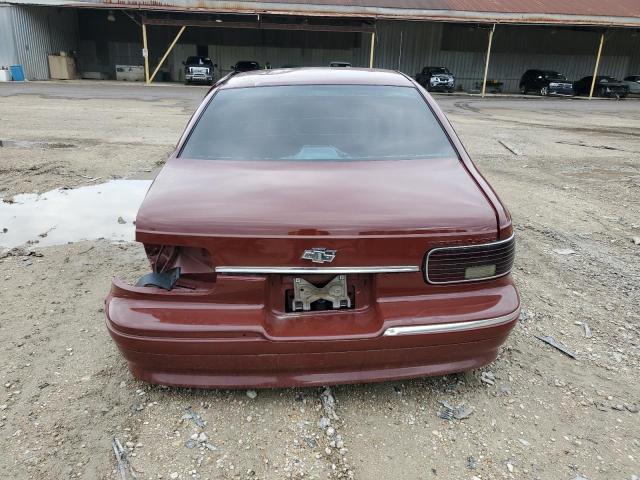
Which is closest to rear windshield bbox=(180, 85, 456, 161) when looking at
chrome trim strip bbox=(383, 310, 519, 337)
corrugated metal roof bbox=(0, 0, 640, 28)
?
chrome trim strip bbox=(383, 310, 519, 337)

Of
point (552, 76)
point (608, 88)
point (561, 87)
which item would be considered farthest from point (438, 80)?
point (608, 88)

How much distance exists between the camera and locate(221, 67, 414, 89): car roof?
3.25 m

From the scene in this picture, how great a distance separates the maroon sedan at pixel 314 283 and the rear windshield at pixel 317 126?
0.45 metres

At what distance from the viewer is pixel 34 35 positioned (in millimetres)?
27172

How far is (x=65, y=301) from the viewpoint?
3.42 meters

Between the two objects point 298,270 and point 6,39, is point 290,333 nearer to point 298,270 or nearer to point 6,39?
point 298,270

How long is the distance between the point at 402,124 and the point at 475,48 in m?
34.0

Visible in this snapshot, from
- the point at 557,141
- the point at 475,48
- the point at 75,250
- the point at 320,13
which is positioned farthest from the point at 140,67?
the point at 75,250

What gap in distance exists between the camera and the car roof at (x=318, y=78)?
3252mm

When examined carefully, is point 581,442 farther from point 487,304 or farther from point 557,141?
point 557,141

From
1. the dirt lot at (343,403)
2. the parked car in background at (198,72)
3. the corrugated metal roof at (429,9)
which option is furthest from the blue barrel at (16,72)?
the dirt lot at (343,403)

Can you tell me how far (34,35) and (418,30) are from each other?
23.0 metres

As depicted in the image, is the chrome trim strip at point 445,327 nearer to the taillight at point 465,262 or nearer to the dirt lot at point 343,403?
the taillight at point 465,262

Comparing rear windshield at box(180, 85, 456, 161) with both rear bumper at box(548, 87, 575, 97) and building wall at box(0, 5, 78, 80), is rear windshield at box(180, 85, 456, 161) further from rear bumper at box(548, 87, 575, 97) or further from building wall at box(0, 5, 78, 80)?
rear bumper at box(548, 87, 575, 97)
